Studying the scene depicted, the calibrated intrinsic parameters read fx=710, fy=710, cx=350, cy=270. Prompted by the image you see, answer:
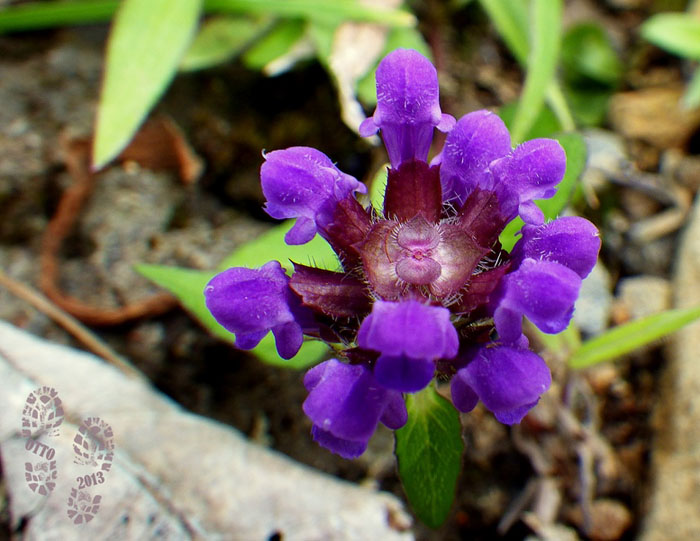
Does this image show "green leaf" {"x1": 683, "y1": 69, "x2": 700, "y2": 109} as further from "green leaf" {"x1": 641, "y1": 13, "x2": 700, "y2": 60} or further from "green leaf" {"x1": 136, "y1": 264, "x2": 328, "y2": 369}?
"green leaf" {"x1": 136, "y1": 264, "x2": 328, "y2": 369}

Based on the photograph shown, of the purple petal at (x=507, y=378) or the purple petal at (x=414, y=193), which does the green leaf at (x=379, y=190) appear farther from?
the purple petal at (x=507, y=378)

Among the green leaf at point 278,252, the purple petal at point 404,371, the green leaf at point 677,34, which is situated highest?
the purple petal at point 404,371

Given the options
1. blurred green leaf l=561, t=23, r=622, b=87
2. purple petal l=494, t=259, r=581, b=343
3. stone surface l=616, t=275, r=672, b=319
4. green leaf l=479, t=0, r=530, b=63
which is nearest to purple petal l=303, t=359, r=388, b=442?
purple petal l=494, t=259, r=581, b=343

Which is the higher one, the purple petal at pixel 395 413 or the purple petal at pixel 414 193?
the purple petal at pixel 414 193

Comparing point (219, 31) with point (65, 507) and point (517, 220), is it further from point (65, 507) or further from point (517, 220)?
point (65, 507)

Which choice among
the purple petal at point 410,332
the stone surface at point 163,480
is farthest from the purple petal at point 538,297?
the stone surface at point 163,480

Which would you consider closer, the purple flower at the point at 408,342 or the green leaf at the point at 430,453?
the purple flower at the point at 408,342

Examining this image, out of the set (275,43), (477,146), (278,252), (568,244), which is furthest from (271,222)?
(568,244)
